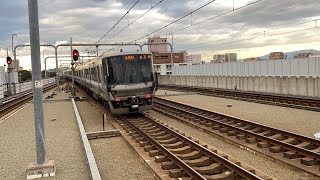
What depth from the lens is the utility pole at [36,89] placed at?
25.1 ft

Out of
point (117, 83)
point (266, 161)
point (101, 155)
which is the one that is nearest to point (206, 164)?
point (266, 161)

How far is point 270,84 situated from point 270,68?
170 inches

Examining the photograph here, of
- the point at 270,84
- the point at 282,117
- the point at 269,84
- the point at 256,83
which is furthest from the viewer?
the point at 256,83

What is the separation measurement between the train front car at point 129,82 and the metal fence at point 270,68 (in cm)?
1475

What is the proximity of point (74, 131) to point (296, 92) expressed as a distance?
1634 cm

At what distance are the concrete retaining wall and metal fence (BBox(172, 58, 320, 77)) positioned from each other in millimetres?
2155

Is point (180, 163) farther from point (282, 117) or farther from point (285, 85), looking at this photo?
point (285, 85)

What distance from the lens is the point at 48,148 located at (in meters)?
10.9

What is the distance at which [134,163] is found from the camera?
9.09 m

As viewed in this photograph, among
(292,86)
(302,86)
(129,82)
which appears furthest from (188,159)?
(292,86)

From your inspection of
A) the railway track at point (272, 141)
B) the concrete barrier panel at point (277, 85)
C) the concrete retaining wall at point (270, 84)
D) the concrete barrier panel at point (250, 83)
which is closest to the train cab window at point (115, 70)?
the railway track at point (272, 141)

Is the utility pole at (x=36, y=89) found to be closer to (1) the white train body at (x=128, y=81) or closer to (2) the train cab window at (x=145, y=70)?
(1) the white train body at (x=128, y=81)

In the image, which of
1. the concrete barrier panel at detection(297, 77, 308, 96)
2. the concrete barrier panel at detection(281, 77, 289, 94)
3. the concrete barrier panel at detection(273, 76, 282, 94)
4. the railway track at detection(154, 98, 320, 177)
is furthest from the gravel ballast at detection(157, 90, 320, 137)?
the concrete barrier panel at detection(273, 76, 282, 94)

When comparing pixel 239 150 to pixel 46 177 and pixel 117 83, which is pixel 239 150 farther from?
pixel 117 83
